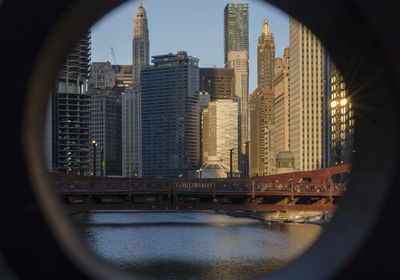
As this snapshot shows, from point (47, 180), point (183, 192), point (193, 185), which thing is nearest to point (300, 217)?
point (193, 185)

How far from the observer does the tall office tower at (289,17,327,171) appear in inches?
6230

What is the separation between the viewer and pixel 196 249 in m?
45.5

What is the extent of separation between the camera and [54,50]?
7.75 metres

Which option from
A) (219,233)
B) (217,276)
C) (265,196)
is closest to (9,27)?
(217,276)

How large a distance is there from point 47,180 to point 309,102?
154756 millimetres

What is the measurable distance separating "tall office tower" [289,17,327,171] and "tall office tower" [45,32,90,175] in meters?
57.4

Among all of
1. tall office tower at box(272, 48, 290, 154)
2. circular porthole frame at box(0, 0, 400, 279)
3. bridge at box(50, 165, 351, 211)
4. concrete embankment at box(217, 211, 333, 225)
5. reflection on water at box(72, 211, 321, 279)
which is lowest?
concrete embankment at box(217, 211, 333, 225)

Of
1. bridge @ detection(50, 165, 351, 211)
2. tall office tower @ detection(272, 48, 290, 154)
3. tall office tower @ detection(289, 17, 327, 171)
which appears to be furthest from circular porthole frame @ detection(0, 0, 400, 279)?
tall office tower @ detection(272, 48, 290, 154)

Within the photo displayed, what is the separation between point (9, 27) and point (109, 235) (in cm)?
4575

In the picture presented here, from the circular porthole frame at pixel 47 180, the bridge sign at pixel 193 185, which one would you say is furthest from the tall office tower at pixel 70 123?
the circular porthole frame at pixel 47 180

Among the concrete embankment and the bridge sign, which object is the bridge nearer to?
the bridge sign

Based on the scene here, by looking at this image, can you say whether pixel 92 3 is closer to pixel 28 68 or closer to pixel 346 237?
pixel 28 68

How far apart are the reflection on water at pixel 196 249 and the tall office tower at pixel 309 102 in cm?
9584

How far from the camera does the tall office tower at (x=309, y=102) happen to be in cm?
15825
